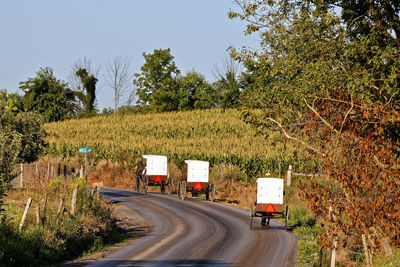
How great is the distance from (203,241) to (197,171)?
10445mm

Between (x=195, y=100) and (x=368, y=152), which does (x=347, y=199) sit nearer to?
(x=368, y=152)

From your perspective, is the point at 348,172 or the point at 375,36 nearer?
the point at 348,172

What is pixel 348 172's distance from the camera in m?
12.8

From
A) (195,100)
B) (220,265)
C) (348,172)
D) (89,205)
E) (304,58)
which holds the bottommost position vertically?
(220,265)

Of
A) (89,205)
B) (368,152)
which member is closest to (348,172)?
(368,152)

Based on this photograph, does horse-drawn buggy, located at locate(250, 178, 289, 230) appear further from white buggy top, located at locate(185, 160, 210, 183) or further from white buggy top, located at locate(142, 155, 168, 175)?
white buggy top, located at locate(142, 155, 168, 175)

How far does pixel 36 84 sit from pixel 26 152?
6032cm

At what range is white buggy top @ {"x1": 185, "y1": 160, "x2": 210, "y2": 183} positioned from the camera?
28.4 meters

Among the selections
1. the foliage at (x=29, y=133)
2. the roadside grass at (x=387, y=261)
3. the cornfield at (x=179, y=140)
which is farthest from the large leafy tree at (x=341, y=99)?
the foliage at (x=29, y=133)

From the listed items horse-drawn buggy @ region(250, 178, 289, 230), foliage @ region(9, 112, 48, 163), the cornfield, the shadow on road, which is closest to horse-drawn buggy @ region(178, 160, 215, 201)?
the cornfield

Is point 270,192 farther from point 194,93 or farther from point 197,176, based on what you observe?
point 194,93

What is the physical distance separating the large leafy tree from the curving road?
94.7 inches

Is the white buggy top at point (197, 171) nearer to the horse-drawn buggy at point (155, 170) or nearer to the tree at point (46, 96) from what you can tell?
the horse-drawn buggy at point (155, 170)

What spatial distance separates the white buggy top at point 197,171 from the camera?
2839 cm
